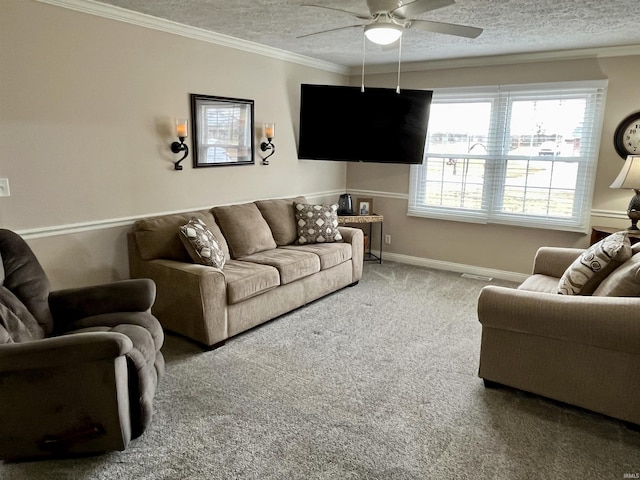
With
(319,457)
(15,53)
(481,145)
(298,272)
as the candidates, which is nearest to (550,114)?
(481,145)

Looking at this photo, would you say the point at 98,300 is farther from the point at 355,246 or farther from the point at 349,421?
the point at 355,246

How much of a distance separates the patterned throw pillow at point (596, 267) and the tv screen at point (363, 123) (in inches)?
90.9

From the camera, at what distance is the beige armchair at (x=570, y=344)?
2334mm

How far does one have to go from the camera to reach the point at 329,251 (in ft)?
14.3

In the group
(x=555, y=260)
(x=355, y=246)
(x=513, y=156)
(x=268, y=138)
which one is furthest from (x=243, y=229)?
(x=513, y=156)

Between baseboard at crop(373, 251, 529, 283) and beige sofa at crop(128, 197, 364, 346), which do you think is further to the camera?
baseboard at crop(373, 251, 529, 283)

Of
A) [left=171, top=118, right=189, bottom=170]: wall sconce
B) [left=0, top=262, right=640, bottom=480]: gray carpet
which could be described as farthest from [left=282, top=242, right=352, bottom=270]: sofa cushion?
[left=171, top=118, right=189, bottom=170]: wall sconce

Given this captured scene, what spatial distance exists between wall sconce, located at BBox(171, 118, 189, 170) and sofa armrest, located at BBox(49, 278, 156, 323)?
1.52 m

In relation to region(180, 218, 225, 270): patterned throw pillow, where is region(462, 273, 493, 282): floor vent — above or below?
below

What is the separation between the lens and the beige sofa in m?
3.25

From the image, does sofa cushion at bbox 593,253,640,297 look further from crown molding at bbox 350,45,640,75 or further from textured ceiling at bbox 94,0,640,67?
crown molding at bbox 350,45,640,75

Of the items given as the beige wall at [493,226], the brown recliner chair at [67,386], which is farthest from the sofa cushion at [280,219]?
the brown recliner chair at [67,386]

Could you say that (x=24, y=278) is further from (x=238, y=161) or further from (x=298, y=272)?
(x=238, y=161)

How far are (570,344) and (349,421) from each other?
1291 millimetres
